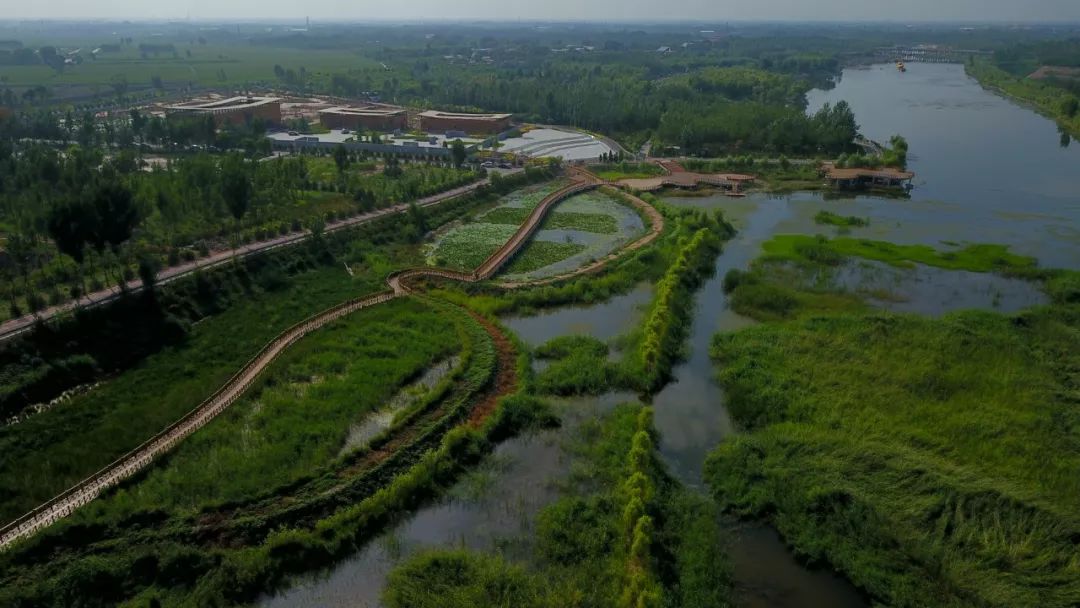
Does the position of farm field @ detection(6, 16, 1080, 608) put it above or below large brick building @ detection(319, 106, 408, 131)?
below

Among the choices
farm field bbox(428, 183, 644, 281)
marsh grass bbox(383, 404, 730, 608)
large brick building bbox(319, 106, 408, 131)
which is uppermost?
large brick building bbox(319, 106, 408, 131)

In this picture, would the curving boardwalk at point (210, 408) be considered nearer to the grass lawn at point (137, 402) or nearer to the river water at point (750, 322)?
the grass lawn at point (137, 402)

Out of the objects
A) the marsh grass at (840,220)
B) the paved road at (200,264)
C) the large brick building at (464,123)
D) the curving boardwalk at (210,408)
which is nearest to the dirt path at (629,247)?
the curving boardwalk at (210,408)

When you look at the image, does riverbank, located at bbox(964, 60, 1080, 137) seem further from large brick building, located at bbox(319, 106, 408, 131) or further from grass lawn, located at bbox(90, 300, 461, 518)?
grass lawn, located at bbox(90, 300, 461, 518)

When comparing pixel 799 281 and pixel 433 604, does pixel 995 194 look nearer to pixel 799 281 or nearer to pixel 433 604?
pixel 799 281

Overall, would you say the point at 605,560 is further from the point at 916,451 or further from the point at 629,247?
the point at 629,247

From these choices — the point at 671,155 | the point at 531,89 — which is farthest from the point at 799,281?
the point at 531,89

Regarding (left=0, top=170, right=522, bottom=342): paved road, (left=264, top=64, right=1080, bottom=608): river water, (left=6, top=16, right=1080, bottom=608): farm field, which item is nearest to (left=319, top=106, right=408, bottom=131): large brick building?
(left=6, top=16, right=1080, bottom=608): farm field
